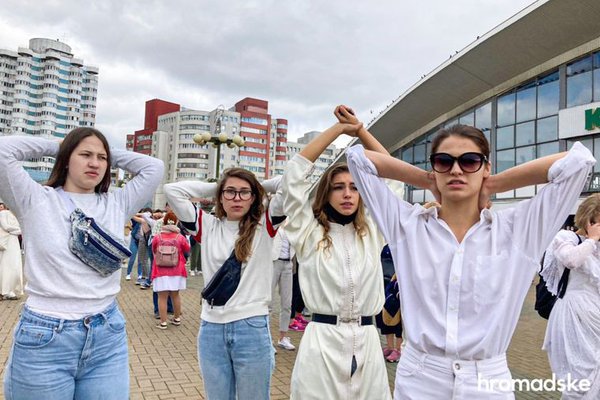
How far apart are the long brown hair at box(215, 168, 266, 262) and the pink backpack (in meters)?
5.04

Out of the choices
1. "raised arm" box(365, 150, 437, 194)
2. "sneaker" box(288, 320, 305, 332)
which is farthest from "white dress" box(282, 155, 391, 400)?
"sneaker" box(288, 320, 305, 332)

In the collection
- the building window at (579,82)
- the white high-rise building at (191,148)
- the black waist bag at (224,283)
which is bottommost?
the black waist bag at (224,283)

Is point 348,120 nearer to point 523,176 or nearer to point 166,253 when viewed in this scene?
point 523,176

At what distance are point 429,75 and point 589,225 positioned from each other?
87.7 feet

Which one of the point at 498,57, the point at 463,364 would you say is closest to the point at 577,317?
the point at 463,364

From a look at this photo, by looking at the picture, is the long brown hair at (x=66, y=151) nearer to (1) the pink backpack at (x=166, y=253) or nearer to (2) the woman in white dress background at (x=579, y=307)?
(2) the woman in white dress background at (x=579, y=307)

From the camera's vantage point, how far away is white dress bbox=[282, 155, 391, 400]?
229 cm

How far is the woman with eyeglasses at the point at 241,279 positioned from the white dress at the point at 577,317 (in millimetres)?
2481

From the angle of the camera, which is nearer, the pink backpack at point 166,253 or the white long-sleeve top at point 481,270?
the white long-sleeve top at point 481,270

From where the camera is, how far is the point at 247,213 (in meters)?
2.89

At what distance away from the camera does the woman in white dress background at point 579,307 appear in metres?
3.54
